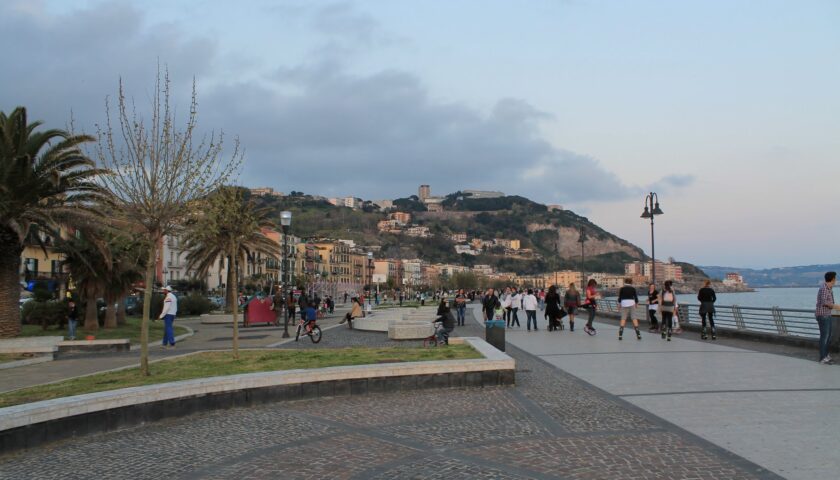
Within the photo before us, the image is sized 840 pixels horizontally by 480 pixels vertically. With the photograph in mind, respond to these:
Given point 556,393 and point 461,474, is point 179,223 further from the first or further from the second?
point 461,474

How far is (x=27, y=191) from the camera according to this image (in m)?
18.5

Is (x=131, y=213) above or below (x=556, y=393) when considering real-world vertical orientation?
above

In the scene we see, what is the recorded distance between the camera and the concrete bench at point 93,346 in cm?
1766

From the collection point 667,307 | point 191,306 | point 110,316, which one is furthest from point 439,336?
point 191,306

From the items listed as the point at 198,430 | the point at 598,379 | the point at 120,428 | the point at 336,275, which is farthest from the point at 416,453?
the point at 336,275

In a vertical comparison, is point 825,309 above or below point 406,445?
above

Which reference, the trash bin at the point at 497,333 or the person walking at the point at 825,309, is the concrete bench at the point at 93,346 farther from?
the person walking at the point at 825,309

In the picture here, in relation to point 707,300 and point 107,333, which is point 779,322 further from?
point 107,333

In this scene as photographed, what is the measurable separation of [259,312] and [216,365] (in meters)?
20.3

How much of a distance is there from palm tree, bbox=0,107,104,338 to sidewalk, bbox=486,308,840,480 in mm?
13505

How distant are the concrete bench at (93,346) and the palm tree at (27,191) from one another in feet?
7.13

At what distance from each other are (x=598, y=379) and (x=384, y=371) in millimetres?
3496

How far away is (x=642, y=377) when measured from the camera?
1066 cm

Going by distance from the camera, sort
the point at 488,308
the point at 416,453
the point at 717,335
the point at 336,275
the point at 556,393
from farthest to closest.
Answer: the point at 336,275
the point at 488,308
the point at 717,335
the point at 556,393
the point at 416,453
